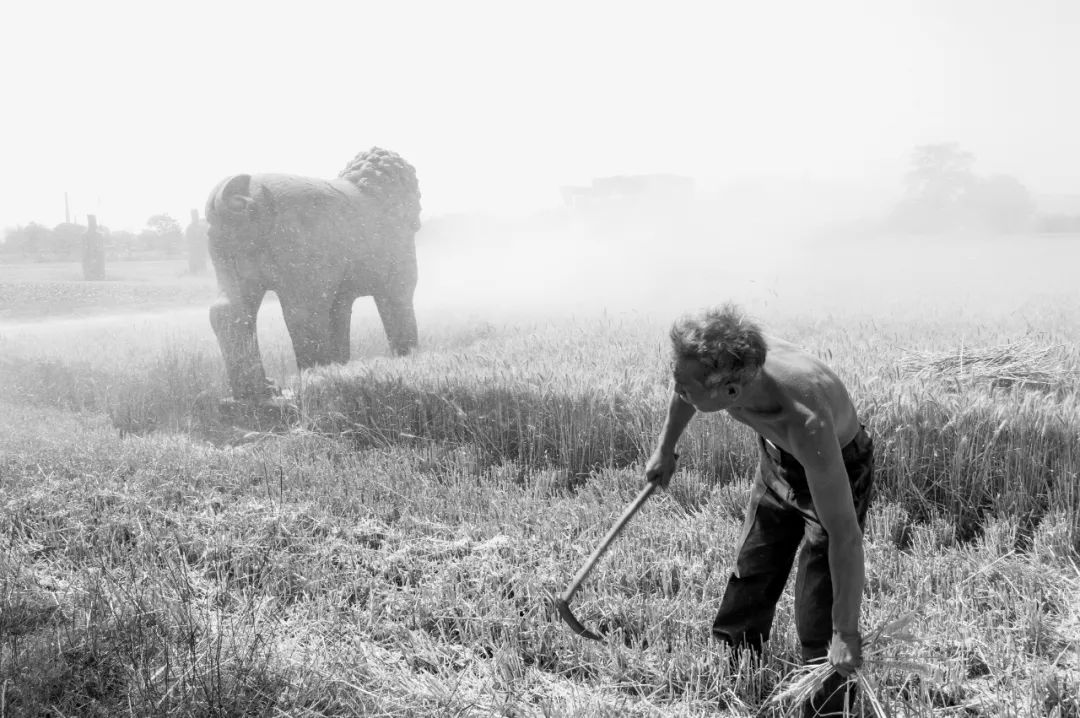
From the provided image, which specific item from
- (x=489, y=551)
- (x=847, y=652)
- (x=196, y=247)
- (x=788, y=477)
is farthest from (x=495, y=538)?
(x=196, y=247)

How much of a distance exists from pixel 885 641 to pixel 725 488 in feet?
5.76

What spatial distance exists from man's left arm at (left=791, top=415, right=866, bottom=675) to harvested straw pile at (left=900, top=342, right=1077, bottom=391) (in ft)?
9.94

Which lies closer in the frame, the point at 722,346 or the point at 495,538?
the point at 722,346

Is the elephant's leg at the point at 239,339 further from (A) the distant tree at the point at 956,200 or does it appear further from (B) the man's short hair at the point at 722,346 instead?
(A) the distant tree at the point at 956,200

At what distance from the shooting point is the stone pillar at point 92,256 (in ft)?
59.8

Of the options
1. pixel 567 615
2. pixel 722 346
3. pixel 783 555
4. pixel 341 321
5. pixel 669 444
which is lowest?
pixel 567 615

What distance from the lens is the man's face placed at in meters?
2.08

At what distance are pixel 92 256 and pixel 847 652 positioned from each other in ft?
67.1

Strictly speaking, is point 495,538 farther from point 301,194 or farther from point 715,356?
point 301,194

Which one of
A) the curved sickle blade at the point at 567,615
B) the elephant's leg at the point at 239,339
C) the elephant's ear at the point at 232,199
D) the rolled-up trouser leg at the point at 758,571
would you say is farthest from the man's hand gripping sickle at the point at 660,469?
the elephant's ear at the point at 232,199

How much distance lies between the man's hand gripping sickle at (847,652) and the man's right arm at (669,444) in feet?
2.48

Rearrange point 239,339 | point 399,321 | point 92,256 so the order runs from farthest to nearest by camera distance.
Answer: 1. point 92,256
2. point 399,321
3. point 239,339

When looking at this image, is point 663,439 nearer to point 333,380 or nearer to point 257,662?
point 257,662

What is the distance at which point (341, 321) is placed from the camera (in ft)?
24.5
